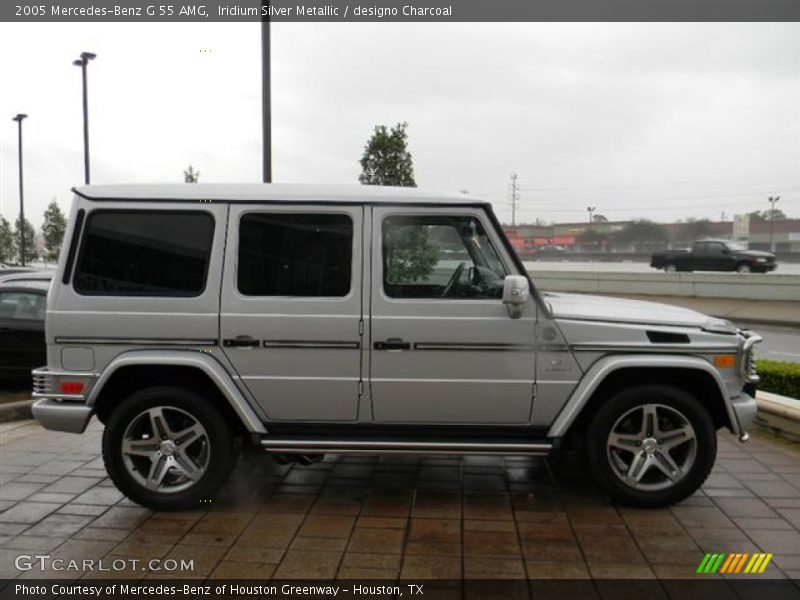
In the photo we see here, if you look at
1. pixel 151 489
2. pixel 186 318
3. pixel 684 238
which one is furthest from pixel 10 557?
pixel 684 238

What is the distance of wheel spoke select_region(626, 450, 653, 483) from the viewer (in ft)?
13.9

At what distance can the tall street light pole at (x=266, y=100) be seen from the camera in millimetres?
9133

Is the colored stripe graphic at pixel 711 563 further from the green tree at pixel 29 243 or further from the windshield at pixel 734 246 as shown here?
the green tree at pixel 29 243

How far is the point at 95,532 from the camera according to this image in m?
3.96

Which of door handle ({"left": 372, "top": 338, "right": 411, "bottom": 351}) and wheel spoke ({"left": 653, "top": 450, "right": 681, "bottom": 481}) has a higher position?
door handle ({"left": 372, "top": 338, "right": 411, "bottom": 351})

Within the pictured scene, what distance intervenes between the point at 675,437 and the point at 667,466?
7.6 inches

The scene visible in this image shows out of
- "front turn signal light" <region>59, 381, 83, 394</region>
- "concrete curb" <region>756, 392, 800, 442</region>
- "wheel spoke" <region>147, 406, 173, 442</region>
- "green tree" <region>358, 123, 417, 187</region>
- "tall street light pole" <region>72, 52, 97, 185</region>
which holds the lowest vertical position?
"concrete curb" <region>756, 392, 800, 442</region>

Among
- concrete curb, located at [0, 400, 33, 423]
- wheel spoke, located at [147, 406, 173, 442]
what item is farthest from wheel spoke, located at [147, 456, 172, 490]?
concrete curb, located at [0, 400, 33, 423]

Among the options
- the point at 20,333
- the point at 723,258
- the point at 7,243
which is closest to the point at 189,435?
the point at 20,333

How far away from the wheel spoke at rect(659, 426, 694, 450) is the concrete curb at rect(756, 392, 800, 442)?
7.17 ft

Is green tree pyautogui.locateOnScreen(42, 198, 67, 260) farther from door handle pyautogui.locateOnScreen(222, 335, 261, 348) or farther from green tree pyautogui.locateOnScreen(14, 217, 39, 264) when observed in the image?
door handle pyautogui.locateOnScreen(222, 335, 261, 348)
